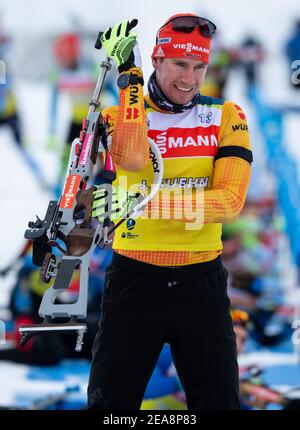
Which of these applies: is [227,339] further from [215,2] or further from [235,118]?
[215,2]

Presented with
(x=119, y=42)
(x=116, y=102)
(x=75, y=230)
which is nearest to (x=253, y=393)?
(x=75, y=230)

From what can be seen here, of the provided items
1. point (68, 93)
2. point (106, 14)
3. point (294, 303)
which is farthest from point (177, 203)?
point (106, 14)

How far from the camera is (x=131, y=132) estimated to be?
3.02 meters

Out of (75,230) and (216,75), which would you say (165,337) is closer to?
(75,230)

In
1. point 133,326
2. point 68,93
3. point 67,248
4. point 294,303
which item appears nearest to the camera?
point 67,248

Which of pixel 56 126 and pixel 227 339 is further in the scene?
pixel 56 126

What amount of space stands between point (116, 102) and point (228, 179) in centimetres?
542

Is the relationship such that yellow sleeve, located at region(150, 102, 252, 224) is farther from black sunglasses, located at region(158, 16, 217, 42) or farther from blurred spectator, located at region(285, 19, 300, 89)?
blurred spectator, located at region(285, 19, 300, 89)

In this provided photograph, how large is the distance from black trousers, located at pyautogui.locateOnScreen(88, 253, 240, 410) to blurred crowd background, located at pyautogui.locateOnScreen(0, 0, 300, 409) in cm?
136

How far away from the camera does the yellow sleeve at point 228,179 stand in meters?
3.04

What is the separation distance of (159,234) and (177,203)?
0.17m

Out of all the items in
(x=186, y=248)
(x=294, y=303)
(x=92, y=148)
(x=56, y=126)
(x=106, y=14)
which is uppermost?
(x=106, y=14)

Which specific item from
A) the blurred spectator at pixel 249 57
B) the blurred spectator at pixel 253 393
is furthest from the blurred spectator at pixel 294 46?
the blurred spectator at pixel 253 393
